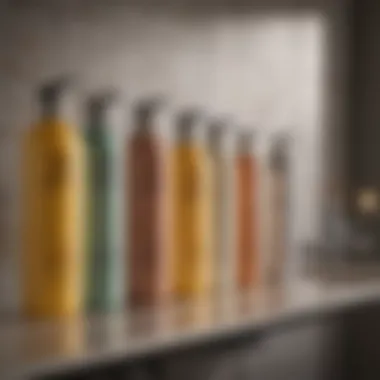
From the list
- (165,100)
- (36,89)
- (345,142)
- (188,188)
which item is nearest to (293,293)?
(188,188)

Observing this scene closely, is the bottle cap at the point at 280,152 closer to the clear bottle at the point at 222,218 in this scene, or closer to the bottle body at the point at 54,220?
the clear bottle at the point at 222,218

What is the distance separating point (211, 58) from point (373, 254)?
0.50 m

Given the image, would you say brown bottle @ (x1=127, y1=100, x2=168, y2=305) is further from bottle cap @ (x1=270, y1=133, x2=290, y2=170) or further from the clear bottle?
bottle cap @ (x1=270, y1=133, x2=290, y2=170)

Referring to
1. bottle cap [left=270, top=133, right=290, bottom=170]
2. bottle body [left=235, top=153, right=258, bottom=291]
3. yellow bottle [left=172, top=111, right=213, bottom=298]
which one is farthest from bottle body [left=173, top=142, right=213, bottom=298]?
bottle cap [left=270, top=133, right=290, bottom=170]

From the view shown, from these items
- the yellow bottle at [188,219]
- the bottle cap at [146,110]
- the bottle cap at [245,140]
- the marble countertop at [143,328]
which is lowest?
the marble countertop at [143,328]

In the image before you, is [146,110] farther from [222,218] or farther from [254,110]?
[254,110]

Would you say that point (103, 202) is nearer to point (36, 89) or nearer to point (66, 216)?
point (66, 216)

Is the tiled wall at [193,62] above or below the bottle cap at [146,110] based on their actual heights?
above

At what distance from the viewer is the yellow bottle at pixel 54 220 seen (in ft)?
2.98

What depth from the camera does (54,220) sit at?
2.98 feet

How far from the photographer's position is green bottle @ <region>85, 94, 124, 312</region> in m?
0.95

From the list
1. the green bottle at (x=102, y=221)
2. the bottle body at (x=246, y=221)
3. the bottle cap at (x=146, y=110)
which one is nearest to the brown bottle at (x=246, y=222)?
the bottle body at (x=246, y=221)

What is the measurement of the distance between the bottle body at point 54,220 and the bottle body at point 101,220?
18mm

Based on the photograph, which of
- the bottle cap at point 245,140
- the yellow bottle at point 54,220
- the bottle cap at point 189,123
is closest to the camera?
the yellow bottle at point 54,220
